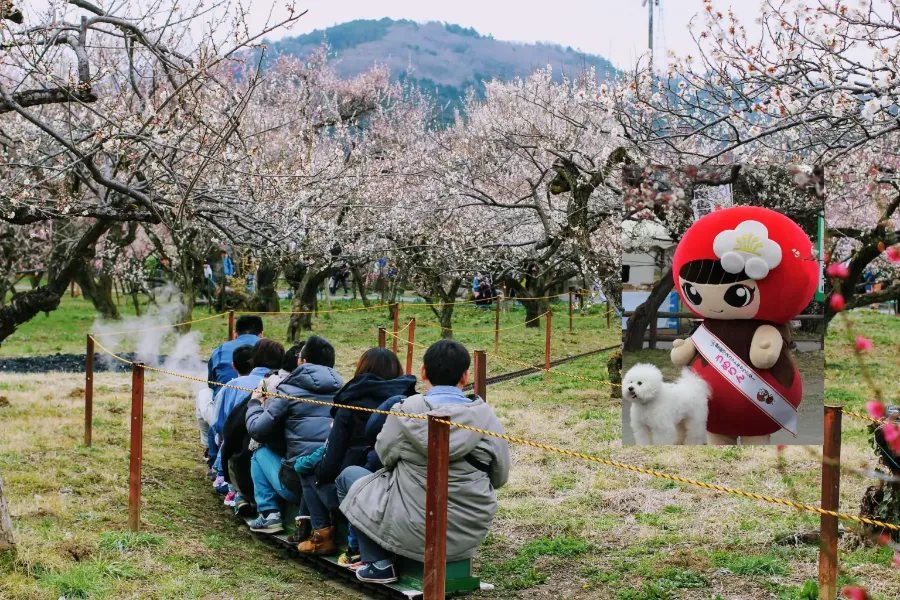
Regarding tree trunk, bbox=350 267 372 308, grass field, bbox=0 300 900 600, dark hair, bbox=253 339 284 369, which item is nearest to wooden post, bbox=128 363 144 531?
grass field, bbox=0 300 900 600

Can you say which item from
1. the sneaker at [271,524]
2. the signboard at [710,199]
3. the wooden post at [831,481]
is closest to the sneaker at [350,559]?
the sneaker at [271,524]

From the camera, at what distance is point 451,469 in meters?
4.26

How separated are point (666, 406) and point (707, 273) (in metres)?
0.90

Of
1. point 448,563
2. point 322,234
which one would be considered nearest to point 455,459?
point 448,563

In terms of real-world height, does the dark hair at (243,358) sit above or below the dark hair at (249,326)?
below

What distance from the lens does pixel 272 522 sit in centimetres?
571

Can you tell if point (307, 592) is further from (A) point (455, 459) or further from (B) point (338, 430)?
(A) point (455, 459)

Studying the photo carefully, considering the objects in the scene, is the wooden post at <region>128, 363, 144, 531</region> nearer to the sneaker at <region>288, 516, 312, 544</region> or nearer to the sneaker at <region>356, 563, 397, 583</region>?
the sneaker at <region>288, 516, 312, 544</region>

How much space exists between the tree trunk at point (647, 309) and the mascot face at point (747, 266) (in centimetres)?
33

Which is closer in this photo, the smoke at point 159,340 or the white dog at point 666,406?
the white dog at point 666,406

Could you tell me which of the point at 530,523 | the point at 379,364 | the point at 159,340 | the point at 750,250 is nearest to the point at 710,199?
the point at 750,250

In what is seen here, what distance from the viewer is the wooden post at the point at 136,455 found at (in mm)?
5449

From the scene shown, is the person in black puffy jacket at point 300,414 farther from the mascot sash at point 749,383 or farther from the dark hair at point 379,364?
the mascot sash at point 749,383

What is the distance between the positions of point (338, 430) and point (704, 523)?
91.7 inches
